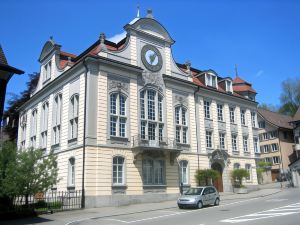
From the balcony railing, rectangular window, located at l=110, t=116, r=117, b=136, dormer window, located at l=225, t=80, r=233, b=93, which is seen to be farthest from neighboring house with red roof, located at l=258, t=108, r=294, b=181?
rectangular window, located at l=110, t=116, r=117, b=136

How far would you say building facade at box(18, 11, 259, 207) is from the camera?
27953 mm

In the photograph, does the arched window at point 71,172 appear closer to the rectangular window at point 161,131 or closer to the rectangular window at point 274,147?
the rectangular window at point 161,131

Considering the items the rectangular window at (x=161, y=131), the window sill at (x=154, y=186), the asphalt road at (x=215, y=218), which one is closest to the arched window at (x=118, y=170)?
the window sill at (x=154, y=186)

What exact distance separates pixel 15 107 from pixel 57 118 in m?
15.7

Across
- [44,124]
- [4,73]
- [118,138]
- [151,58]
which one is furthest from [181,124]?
[4,73]

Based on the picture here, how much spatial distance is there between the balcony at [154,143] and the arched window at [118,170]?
5.44ft

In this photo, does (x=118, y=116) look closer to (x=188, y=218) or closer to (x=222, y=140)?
(x=188, y=218)

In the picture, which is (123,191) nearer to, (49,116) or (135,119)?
(135,119)

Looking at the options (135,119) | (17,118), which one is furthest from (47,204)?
(17,118)

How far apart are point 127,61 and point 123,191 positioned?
11.8m

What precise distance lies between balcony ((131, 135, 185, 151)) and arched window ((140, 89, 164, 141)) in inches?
4.9

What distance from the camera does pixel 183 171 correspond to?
111ft

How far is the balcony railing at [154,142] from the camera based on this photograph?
29.4 m

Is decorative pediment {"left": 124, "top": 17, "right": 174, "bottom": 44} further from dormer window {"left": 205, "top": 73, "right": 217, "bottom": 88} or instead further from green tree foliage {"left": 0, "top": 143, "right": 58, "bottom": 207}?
green tree foliage {"left": 0, "top": 143, "right": 58, "bottom": 207}
